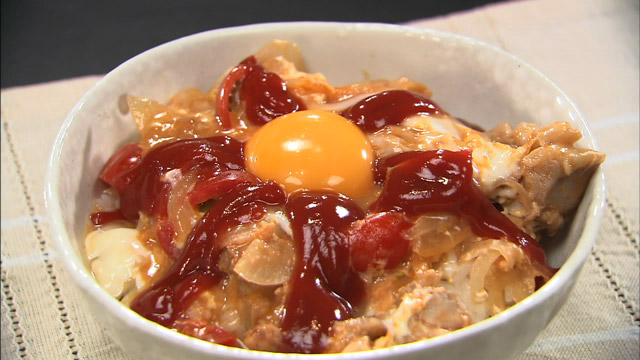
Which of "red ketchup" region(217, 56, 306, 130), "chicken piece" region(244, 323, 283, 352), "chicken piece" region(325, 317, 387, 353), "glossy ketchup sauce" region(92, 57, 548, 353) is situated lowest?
"chicken piece" region(244, 323, 283, 352)

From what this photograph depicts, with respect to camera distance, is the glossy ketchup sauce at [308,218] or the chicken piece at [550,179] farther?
the chicken piece at [550,179]

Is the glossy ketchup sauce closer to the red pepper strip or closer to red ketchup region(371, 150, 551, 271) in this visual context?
red ketchup region(371, 150, 551, 271)

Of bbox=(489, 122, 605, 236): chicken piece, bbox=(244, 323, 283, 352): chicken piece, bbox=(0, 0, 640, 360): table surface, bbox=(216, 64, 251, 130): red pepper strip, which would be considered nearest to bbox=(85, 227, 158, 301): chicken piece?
bbox=(0, 0, 640, 360): table surface

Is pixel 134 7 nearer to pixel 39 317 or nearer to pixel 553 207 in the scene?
pixel 39 317

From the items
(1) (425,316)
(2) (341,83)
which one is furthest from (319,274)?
(2) (341,83)

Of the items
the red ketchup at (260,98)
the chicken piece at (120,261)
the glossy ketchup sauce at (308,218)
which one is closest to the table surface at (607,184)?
the chicken piece at (120,261)

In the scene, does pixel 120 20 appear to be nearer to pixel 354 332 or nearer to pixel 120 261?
pixel 120 261

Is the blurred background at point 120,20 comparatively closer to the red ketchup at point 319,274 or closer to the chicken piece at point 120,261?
the chicken piece at point 120,261
